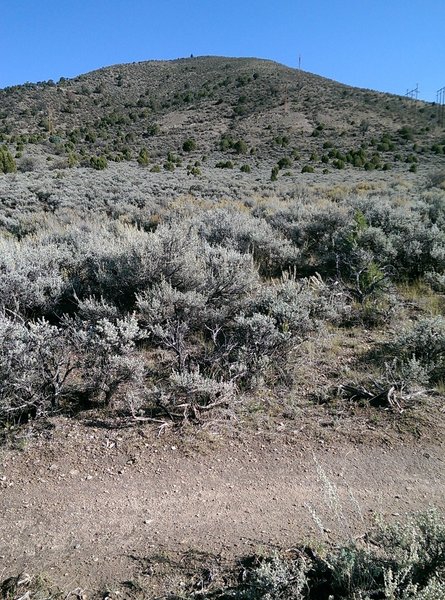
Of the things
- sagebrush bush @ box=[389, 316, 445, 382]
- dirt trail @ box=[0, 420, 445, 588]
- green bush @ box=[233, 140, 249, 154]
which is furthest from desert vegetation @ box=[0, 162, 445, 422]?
green bush @ box=[233, 140, 249, 154]

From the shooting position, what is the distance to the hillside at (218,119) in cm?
3931

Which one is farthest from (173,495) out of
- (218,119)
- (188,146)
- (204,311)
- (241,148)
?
(218,119)

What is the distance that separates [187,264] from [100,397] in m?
2.33

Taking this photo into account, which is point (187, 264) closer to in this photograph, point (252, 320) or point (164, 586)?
point (252, 320)

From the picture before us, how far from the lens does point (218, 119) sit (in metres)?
55.9

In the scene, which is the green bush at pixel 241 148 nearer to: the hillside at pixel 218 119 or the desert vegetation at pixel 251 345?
the hillside at pixel 218 119

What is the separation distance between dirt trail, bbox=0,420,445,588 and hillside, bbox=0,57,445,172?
28270mm

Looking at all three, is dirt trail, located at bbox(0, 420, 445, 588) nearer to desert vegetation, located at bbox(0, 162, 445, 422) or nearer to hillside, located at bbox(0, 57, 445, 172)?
desert vegetation, located at bbox(0, 162, 445, 422)

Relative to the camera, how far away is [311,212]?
10.2m

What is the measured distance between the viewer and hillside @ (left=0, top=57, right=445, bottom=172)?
39.3 m

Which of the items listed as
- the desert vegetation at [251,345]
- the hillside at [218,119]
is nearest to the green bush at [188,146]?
the hillside at [218,119]

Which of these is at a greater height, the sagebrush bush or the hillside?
the hillside

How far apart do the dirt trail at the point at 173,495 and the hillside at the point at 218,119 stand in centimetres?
2827

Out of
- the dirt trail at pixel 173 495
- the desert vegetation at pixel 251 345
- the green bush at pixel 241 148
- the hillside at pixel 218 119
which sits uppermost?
the hillside at pixel 218 119
